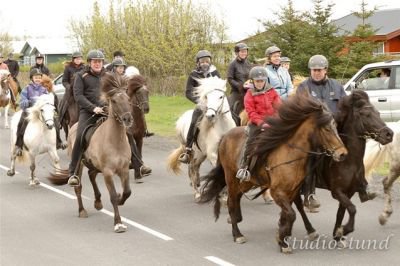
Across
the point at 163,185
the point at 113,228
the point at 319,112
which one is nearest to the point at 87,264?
the point at 113,228

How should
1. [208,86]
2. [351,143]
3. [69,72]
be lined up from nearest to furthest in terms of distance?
[351,143], [208,86], [69,72]

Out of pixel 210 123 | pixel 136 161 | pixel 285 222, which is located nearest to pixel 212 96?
pixel 210 123

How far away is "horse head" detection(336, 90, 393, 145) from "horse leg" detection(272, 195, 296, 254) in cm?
132

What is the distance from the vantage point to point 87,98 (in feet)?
35.0

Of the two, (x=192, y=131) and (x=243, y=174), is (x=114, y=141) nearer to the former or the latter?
(x=192, y=131)

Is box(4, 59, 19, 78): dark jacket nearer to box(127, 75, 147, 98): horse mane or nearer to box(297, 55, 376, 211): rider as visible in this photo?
box(127, 75, 147, 98): horse mane

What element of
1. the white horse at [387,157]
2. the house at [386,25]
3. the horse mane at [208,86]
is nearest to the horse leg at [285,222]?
the white horse at [387,157]

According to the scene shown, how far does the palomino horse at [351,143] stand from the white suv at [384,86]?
875 cm

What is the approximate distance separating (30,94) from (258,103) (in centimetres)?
669

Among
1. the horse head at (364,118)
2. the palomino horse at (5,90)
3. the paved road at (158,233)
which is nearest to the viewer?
the paved road at (158,233)

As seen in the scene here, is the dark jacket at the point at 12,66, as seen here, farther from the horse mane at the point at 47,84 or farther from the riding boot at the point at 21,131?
the riding boot at the point at 21,131

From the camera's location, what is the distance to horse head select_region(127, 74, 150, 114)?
516 inches

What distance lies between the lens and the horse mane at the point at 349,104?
26.0 feet

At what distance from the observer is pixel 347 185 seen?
8.01 meters
